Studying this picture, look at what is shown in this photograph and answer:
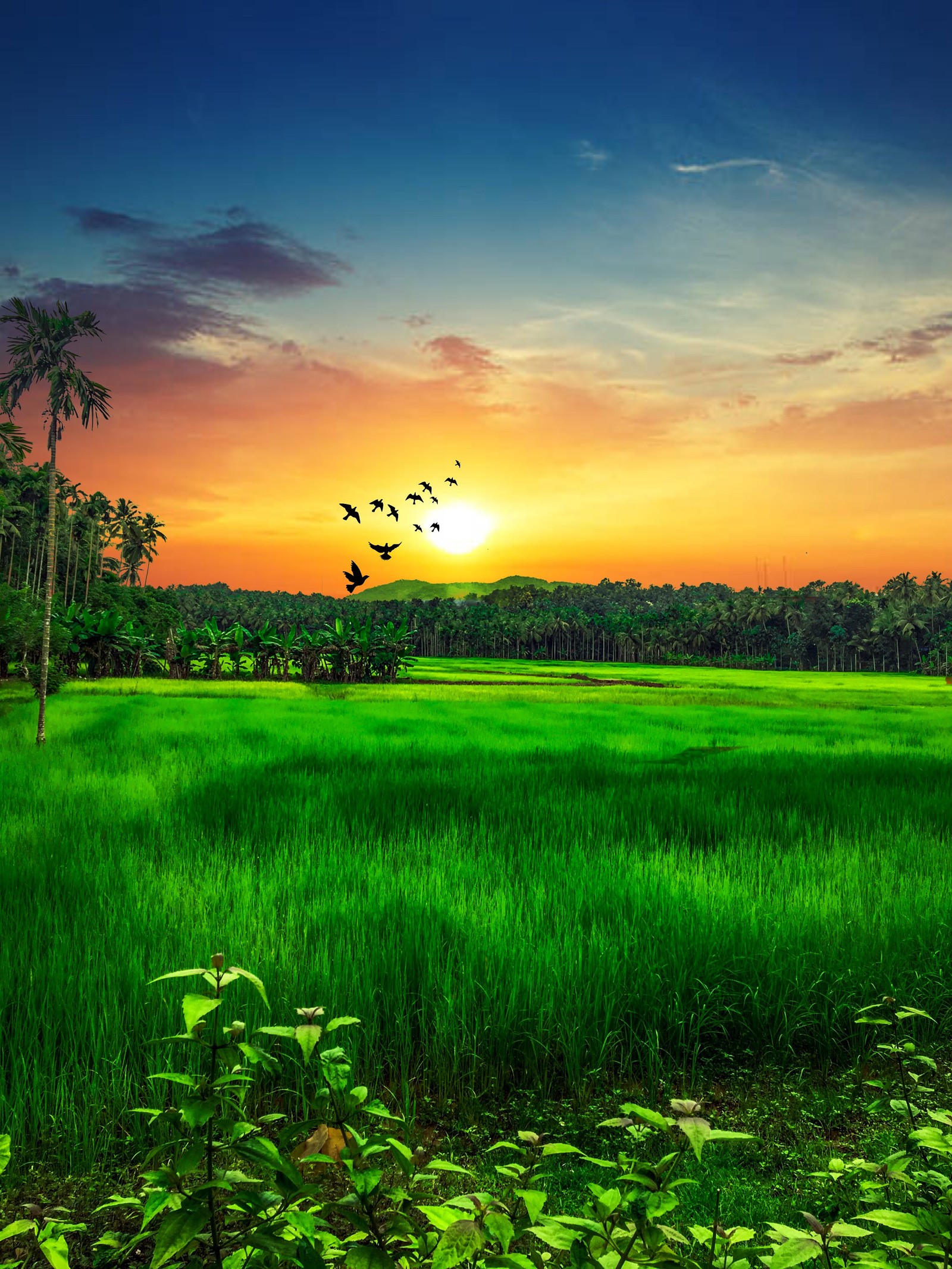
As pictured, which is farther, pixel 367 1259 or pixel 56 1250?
pixel 56 1250

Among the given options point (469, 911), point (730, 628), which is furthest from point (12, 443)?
point (730, 628)

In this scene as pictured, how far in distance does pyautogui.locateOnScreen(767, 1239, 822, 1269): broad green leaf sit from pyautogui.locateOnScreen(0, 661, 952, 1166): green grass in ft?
7.56

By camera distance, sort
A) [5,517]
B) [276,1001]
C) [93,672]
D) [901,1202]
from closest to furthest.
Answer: [901,1202]
[276,1001]
[93,672]
[5,517]

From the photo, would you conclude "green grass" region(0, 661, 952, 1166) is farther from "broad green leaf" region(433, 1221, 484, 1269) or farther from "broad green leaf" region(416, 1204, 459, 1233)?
"broad green leaf" region(433, 1221, 484, 1269)

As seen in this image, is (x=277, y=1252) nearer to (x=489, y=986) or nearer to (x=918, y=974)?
(x=489, y=986)

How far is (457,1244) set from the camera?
131 cm

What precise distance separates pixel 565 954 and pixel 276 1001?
166 cm

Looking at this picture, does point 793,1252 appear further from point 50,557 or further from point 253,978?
point 50,557

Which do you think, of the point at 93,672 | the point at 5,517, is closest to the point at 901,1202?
the point at 93,672

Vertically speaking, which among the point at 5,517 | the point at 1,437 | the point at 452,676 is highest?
the point at 5,517

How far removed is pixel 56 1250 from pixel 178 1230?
441 mm

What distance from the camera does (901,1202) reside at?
257 cm

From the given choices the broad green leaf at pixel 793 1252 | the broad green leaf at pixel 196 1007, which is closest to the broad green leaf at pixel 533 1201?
the broad green leaf at pixel 793 1252

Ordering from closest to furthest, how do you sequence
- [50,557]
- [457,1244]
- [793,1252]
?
[457,1244] → [793,1252] → [50,557]
